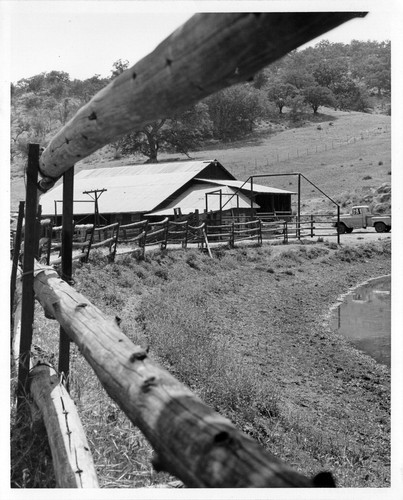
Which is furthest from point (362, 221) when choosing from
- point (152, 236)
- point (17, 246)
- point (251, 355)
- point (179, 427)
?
point (179, 427)

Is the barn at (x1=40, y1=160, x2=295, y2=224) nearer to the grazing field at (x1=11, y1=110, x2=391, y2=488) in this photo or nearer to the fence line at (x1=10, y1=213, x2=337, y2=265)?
the fence line at (x1=10, y1=213, x2=337, y2=265)

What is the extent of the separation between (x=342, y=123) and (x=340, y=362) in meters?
76.8

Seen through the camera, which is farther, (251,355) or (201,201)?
(201,201)

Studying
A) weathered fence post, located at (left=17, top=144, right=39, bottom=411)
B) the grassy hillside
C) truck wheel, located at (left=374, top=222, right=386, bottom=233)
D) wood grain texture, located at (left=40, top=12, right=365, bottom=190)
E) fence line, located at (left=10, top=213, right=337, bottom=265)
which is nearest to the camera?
wood grain texture, located at (left=40, top=12, right=365, bottom=190)

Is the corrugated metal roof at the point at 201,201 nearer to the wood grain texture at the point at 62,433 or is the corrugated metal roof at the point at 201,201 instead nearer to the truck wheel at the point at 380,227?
the truck wheel at the point at 380,227

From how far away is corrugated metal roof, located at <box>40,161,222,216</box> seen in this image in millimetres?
34781

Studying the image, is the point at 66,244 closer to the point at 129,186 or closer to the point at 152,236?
the point at 152,236

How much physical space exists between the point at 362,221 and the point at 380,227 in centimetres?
119

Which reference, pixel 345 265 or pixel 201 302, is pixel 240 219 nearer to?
pixel 345 265

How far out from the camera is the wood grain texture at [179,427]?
61.3 inches

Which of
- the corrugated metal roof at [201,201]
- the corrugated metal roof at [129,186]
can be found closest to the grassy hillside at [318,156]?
the corrugated metal roof at [129,186]

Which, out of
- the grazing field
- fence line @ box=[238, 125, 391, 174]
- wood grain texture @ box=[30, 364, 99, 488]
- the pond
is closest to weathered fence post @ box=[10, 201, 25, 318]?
the grazing field

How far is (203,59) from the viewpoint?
5.56 feet

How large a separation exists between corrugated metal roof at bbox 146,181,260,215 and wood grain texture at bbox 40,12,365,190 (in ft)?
102
